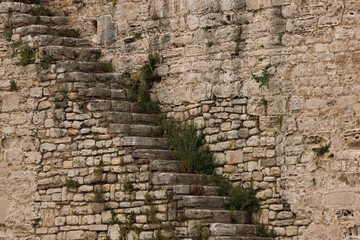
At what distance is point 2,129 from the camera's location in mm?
13664

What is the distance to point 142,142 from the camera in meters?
12.6

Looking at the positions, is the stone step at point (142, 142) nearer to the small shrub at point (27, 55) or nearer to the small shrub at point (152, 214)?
the small shrub at point (152, 214)

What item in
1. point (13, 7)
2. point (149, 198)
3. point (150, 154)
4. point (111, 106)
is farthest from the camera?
point (13, 7)

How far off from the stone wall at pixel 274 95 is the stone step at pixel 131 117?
1.28 ft

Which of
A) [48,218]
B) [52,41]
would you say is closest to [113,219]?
[48,218]

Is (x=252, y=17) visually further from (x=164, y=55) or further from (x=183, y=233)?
(x=183, y=233)

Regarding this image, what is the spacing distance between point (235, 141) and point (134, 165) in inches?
63.3

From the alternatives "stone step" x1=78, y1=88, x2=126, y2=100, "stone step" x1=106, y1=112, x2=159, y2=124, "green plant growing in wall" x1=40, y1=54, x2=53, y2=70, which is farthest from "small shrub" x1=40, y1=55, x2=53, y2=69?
"stone step" x1=106, y1=112, x2=159, y2=124

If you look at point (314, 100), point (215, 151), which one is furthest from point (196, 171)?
point (314, 100)

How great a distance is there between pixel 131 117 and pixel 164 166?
1.23 m

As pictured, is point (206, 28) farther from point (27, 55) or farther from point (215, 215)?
point (215, 215)

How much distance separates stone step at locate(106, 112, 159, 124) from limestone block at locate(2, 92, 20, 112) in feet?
5.82

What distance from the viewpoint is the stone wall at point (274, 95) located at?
39.0 feet

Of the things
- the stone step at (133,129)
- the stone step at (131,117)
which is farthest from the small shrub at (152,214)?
the stone step at (131,117)
